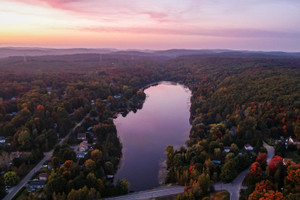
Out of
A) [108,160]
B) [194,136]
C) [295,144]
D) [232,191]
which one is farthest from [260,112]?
[108,160]

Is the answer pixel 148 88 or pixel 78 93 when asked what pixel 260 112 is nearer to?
pixel 78 93

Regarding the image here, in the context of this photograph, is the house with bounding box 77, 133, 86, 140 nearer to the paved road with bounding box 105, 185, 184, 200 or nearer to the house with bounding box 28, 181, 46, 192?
the house with bounding box 28, 181, 46, 192

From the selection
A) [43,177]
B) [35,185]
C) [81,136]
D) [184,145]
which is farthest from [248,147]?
[35,185]

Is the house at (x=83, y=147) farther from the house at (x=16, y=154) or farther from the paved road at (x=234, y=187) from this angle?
the paved road at (x=234, y=187)

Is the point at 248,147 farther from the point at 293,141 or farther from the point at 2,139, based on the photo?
the point at 2,139

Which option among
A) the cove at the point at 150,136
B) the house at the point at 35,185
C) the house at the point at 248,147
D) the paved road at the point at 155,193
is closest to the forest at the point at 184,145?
the house at the point at 248,147
